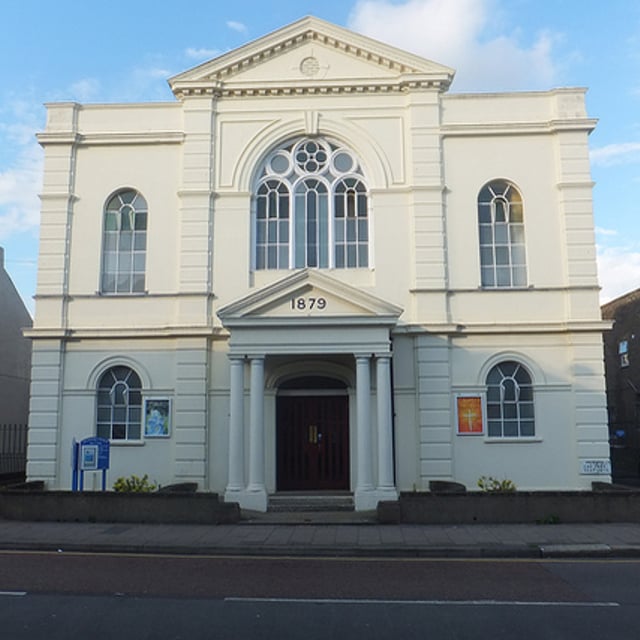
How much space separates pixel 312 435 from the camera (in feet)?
59.3

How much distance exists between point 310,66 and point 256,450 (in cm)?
1067

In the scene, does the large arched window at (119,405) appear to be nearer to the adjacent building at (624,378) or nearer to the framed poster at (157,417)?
the framed poster at (157,417)

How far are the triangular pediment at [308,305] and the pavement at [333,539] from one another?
15.4 ft

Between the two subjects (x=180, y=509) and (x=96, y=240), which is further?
(x=96, y=240)

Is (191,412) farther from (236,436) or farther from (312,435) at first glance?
(312,435)

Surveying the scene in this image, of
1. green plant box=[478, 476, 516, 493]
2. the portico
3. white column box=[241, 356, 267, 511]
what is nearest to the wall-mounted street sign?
green plant box=[478, 476, 516, 493]

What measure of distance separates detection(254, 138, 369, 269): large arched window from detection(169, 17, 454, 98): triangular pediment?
5.62 feet

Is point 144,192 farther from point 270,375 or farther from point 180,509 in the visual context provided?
point 180,509

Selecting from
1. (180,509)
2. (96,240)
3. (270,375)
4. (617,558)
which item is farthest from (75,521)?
(617,558)

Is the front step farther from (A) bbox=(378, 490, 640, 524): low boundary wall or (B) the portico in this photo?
(A) bbox=(378, 490, 640, 524): low boundary wall

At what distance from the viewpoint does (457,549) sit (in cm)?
1149

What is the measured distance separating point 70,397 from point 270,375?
5378 mm

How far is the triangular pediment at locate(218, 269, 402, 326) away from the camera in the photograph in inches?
645

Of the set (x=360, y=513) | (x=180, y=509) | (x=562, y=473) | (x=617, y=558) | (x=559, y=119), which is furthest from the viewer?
(x=559, y=119)
